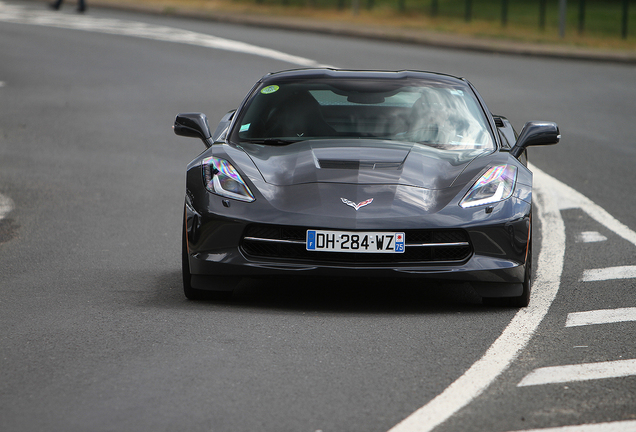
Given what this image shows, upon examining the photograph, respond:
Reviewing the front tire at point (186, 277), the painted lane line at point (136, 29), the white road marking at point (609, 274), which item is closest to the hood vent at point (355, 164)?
the front tire at point (186, 277)

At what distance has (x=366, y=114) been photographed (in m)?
7.06

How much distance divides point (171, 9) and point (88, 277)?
2858 centimetres

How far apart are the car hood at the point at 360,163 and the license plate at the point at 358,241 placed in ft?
1.21

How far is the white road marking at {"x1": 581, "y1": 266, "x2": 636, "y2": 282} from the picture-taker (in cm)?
698

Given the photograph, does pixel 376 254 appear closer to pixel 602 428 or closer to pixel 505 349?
pixel 505 349

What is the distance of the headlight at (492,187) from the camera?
595 centimetres

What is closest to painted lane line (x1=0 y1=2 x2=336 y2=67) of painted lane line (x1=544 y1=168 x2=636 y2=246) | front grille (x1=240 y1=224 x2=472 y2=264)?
painted lane line (x1=544 y1=168 x2=636 y2=246)

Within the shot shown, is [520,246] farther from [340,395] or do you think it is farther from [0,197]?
[0,197]

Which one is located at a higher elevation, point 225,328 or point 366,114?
point 366,114

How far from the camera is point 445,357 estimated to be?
4992 mm

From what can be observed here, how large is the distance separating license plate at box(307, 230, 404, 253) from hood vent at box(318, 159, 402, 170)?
1.77 ft

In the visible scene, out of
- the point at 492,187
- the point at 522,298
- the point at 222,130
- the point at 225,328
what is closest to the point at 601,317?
the point at 522,298

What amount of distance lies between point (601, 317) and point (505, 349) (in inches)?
39.3

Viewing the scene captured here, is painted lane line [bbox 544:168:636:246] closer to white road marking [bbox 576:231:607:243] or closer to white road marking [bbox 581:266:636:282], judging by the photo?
white road marking [bbox 576:231:607:243]
